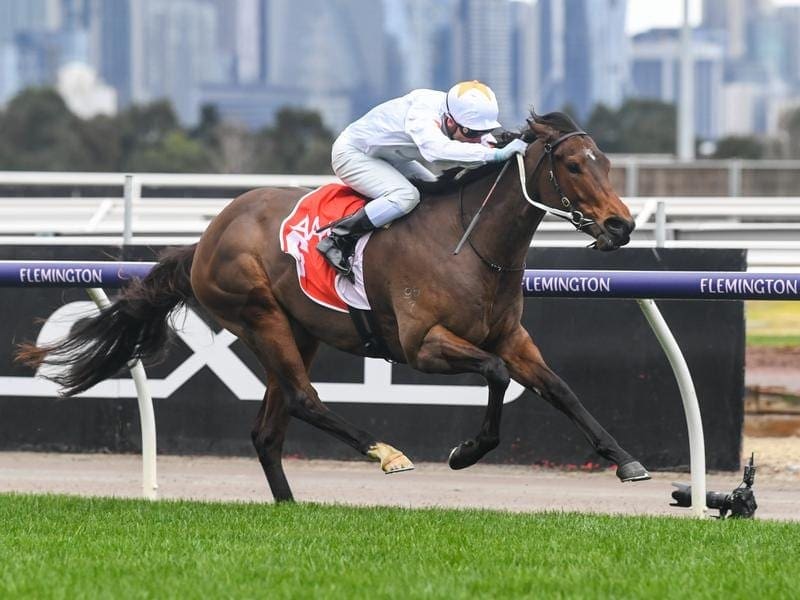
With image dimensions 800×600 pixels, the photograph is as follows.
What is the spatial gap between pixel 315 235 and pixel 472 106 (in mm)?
936

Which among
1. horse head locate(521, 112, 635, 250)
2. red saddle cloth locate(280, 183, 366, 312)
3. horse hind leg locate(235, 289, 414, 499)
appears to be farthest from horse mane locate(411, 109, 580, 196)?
horse hind leg locate(235, 289, 414, 499)

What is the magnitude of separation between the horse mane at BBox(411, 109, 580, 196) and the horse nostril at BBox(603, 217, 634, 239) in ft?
1.76

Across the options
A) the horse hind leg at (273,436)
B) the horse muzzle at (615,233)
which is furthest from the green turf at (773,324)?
the horse muzzle at (615,233)

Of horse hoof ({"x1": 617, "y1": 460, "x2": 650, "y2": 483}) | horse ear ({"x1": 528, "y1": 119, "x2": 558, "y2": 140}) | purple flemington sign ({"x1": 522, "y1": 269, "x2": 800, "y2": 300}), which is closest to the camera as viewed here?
horse hoof ({"x1": 617, "y1": 460, "x2": 650, "y2": 483})

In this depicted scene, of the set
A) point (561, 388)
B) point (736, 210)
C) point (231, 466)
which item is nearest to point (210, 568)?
point (561, 388)

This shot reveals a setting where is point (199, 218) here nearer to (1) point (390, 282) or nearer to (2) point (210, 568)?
(1) point (390, 282)

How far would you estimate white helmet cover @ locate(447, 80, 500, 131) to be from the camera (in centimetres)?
695

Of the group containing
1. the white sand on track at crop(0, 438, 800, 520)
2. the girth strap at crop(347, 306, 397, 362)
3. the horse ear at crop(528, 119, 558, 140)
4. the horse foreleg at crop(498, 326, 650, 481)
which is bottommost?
the white sand on track at crop(0, 438, 800, 520)

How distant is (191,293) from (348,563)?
2636mm

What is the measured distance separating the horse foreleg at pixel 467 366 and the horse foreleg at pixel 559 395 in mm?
156

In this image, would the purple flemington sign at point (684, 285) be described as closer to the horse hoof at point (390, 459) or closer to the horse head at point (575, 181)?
the horse head at point (575, 181)

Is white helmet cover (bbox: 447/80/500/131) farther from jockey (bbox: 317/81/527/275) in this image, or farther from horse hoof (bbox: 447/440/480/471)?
horse hoof (bbox: 447/440/480/471)

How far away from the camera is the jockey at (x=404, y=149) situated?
6.92 metres

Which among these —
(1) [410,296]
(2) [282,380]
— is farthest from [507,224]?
(2) [282,380]
